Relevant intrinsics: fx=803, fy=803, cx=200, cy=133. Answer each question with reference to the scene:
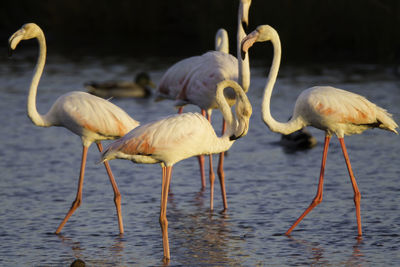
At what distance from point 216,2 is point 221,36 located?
11.6 meters

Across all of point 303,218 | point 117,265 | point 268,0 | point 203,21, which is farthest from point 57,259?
point 203,21

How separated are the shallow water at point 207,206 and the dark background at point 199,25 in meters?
6.12

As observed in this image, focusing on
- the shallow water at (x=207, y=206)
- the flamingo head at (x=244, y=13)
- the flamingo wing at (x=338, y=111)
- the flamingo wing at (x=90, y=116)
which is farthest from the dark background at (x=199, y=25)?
the flamingo wing at (x=90, y=116)

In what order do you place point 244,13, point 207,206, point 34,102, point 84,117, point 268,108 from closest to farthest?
1. point 268,108
2. point 84,117
3. point 34,102
4. point 244,13
5. point 207,206

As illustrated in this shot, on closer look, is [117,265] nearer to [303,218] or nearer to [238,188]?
[303,218]

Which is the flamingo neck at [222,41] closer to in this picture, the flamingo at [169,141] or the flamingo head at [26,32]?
the flamingo head at [26,32]

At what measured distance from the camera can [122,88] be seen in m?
16.5

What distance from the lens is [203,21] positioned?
73.1ft

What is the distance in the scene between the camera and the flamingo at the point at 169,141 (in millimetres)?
6742

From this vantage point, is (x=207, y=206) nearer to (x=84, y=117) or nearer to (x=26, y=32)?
(x=84, y=117)

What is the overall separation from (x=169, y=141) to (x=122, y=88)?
9.93 metres

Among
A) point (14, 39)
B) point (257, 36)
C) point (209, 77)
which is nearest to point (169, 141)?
point (257, 36)

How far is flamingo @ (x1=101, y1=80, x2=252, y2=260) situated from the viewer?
6.74 m

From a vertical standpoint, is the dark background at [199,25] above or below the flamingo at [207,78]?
above
